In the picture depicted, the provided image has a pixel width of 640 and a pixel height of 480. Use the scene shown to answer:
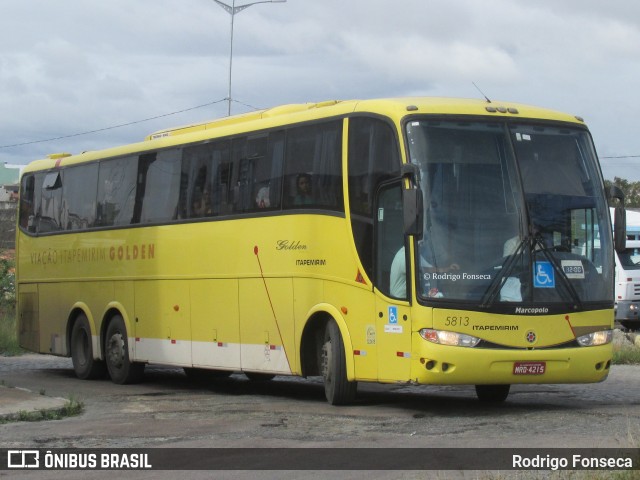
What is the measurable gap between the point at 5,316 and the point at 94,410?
70.4 feet

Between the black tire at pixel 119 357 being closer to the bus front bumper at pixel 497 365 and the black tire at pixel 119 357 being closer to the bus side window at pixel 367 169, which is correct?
the bus side window at pixel 367 169

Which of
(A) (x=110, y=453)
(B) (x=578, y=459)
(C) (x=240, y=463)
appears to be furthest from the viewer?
(A) (x=110, y=453)

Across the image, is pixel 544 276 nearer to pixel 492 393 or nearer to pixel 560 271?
pixel 560 271

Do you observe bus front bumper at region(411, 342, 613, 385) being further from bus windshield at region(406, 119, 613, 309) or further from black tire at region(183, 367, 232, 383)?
black tire at region(183, 367, 232, 383)

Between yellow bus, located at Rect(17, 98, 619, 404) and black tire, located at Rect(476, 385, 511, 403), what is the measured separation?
0.04 metres

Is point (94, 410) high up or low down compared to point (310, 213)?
down

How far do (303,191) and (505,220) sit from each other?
3055mm

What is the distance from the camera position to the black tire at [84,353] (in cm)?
2198

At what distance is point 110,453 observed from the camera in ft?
37.8

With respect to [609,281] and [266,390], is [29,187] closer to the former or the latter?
[266,390]

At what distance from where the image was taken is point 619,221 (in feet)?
49.4

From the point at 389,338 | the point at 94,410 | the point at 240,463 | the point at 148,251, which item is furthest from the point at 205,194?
the point at 240,463

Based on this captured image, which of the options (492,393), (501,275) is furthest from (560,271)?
(492,393)

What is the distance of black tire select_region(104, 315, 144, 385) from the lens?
68.1 feet
